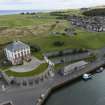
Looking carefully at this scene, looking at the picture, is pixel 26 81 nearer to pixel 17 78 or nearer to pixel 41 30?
pixel 17 78

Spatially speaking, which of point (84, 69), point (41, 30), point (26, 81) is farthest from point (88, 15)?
→ point (26, 81)

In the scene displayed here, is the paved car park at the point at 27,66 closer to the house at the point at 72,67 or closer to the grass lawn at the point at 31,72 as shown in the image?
the grass lawn at the point at 31,72

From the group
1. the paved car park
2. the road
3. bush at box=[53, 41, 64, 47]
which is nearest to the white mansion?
the paved car park

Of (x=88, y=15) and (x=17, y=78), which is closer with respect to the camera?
(x=17, y=78)

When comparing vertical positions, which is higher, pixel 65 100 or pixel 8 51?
pixel 8 51

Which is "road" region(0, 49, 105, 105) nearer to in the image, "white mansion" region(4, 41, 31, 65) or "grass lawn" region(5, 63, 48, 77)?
"grass lawn" region(5, 63, 48, 77)

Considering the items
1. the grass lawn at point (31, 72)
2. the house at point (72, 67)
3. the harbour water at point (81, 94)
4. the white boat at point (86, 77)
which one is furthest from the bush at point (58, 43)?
the harbour water at point (81, 94)
